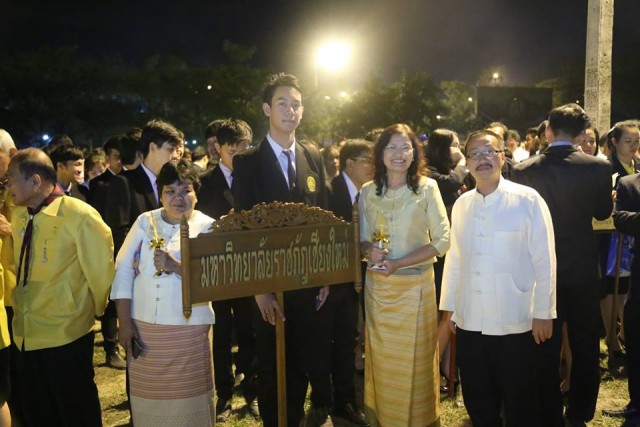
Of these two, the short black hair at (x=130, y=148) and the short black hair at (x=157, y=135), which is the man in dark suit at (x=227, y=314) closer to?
the short black hair at (x=157, y=135)

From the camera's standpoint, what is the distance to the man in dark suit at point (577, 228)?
381 cm

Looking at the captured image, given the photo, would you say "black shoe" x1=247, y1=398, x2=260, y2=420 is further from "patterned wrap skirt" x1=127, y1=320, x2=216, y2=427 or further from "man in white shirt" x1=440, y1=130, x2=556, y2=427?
"man in white shirt" x1=440, y1=130, x2=556, y2=427

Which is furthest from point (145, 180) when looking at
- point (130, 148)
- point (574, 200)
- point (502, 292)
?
point (574, 200)

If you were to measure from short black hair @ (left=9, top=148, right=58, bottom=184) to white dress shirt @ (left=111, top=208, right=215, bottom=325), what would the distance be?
24.2 inches

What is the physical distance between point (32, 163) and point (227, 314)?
1.95m

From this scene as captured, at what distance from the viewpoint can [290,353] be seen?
11.2 ft

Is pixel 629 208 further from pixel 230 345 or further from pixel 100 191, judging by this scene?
pixel 100 191

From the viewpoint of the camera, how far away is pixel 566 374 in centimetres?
475

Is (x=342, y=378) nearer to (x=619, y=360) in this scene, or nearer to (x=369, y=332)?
(x=369, y=332)

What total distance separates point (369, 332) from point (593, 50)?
620 centimetres

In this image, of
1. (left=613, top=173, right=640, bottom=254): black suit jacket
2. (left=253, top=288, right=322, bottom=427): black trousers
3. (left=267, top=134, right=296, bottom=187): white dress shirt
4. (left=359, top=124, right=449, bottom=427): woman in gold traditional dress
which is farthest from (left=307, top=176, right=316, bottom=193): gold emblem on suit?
(left=613, top=173, right=640, bottom=254): black suit jacket

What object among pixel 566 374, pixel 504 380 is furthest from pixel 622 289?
pixel 504 380

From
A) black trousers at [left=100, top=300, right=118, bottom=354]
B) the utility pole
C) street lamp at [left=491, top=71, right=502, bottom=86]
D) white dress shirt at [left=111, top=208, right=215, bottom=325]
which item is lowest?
black trousers at [left=100, top=300, right=118, bottom=354]

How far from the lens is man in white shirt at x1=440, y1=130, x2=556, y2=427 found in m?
3.21
